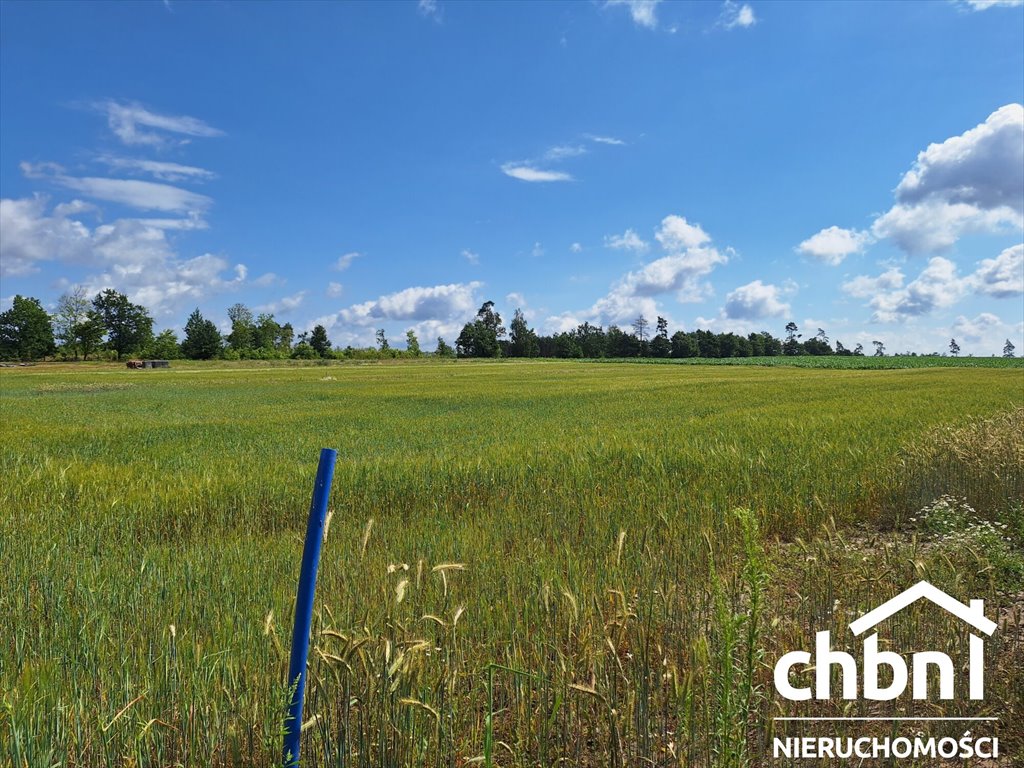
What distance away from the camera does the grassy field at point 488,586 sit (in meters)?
2.64

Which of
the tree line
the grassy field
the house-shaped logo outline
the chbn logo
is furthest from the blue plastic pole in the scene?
the tree line

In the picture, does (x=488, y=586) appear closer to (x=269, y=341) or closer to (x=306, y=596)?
(x=306, y=596)

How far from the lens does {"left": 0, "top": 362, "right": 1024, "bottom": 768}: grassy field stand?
2.64 metres

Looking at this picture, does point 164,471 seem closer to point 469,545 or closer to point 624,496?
point 469,545

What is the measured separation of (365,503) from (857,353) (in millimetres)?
189329

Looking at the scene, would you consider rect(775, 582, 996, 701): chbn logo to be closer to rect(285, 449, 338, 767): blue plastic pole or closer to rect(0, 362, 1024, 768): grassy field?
rect(0, 362, 1024, 768): grassy field

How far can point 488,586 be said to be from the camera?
4.24 m

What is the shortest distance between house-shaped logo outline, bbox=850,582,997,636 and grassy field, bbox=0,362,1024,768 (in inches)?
3.9

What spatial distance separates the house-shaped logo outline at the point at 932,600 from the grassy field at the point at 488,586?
100 millimetres

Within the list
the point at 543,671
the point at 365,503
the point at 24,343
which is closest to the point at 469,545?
the point at 543,671

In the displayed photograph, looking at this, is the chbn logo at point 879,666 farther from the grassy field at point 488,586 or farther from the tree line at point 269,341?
the tree line at point 269,341

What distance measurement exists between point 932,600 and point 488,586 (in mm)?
2767

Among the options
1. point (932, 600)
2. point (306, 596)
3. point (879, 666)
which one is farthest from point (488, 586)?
point (932, 600)

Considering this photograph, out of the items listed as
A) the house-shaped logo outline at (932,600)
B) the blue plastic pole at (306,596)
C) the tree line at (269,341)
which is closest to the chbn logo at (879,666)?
the house-shaped logo outline at (932,600)
